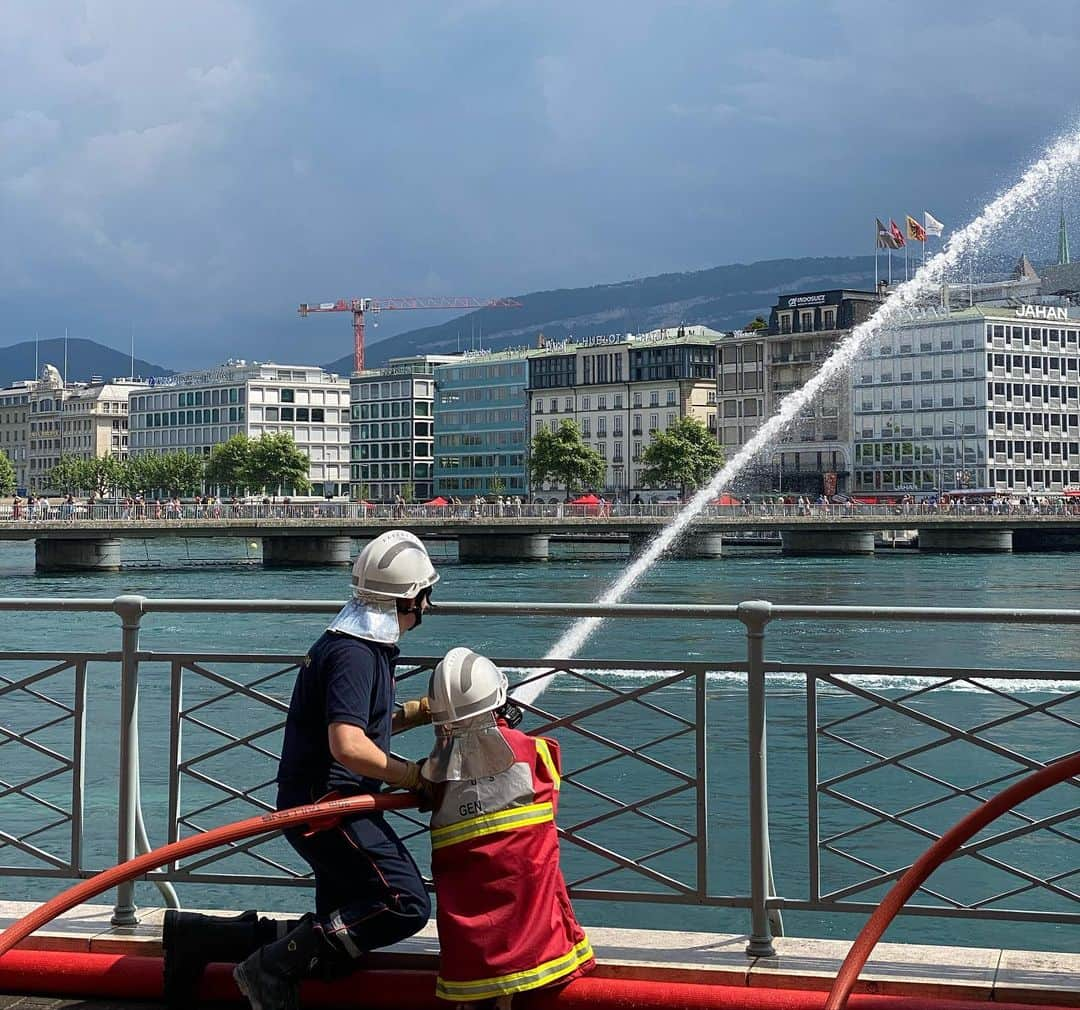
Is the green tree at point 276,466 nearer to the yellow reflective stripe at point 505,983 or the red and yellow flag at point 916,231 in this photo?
the red and yellow flag at point 916,231

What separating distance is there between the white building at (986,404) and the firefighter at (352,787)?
125 metres

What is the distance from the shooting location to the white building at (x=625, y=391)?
149625 millimetres

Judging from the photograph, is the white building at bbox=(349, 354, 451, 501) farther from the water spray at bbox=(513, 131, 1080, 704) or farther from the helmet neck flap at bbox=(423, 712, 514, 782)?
the helmet neck flap at bbox=(423, 712, 514, 782)

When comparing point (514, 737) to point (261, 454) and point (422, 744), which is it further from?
point (261, 454)

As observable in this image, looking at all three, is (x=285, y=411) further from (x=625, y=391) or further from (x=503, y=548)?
(x=503, y=548)

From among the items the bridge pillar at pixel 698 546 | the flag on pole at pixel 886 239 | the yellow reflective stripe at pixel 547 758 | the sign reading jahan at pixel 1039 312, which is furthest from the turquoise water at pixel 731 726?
the sign reading jahan at pixel 1039 312

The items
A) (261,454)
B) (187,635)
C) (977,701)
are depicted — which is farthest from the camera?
Result: (261,454)

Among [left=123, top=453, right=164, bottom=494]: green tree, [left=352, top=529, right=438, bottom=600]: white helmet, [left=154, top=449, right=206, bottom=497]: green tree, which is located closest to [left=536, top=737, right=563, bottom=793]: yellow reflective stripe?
[left=352, top=529, right=438, bottom=600]: white helmet

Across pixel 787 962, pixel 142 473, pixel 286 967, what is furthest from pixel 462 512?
pixel 142 473

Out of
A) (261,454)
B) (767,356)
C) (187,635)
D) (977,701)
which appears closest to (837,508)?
(767,356)

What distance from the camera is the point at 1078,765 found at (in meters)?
4.71

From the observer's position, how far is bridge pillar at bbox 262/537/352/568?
8238cm

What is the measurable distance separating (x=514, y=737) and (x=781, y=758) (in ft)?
45.6

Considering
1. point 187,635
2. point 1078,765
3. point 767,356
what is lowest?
point 187,635
